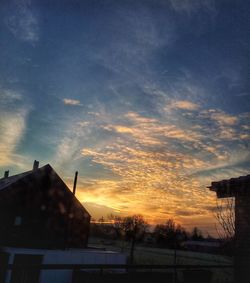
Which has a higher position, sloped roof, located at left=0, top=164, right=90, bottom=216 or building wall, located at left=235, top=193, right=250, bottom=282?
sloped roof, located at left=0, top=164, right=90, bottom=216

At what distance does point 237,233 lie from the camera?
9.49 metres

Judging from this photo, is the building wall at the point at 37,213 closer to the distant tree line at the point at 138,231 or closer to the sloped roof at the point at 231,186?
the sloped roof at the point at 231,186

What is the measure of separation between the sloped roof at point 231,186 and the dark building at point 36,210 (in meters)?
20.6

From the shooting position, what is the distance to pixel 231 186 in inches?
391

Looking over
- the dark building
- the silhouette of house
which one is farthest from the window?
the silhouette of house

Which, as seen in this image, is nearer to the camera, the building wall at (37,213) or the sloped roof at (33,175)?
the building wall at (37,213)

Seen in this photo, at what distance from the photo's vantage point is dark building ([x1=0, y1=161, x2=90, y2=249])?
86.7 feet

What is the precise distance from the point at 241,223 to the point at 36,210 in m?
22.3

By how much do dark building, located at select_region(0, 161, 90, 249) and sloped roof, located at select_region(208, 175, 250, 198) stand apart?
20586 mm

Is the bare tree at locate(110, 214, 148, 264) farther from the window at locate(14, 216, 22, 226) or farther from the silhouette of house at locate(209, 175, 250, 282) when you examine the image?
the silhouette of house at locate(209, 175, 250, 282)

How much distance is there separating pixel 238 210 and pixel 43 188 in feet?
74.2

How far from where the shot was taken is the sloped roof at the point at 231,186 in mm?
9477

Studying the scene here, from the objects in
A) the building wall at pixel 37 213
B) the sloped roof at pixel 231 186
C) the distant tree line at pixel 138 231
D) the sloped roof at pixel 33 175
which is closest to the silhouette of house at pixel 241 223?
the sloped roof at pixel 231 186

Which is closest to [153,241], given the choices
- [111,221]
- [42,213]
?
[111,221]
